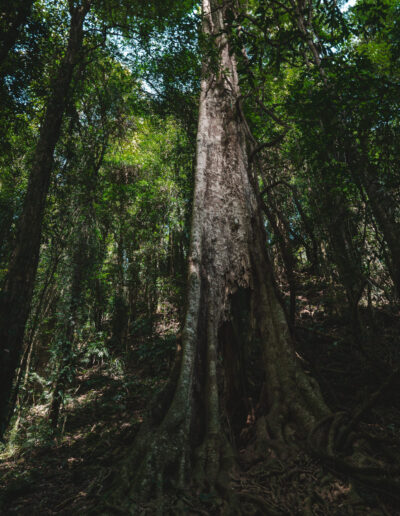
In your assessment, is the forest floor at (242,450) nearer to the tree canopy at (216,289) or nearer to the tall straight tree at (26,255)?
the tree canopy at (216,289)

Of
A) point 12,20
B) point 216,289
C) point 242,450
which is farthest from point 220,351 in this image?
point 12,20

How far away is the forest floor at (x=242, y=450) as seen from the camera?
1.70 metres

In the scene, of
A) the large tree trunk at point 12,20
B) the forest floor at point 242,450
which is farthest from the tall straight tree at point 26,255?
the forest floor at point 242,450

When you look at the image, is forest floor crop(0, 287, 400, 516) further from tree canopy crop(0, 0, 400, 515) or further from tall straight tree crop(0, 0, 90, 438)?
tall straight tree crop(0, 0, 90, 438)

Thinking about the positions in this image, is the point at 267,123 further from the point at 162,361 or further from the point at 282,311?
the point at 162,361

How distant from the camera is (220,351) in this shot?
2.77m

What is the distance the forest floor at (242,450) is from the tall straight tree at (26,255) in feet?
3.32

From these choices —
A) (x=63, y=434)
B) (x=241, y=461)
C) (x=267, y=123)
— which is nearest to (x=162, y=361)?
(x=63, y=434)

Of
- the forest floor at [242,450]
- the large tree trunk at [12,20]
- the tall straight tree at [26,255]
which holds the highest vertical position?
the large tree trunk at [12,20]

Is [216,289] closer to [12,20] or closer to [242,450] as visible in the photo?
[242,450]

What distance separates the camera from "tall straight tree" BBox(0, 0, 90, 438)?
2951 mm

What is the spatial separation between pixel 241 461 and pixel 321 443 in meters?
0.65

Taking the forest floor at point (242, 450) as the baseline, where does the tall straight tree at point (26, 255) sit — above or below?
→ above

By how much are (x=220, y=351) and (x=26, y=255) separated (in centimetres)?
269
